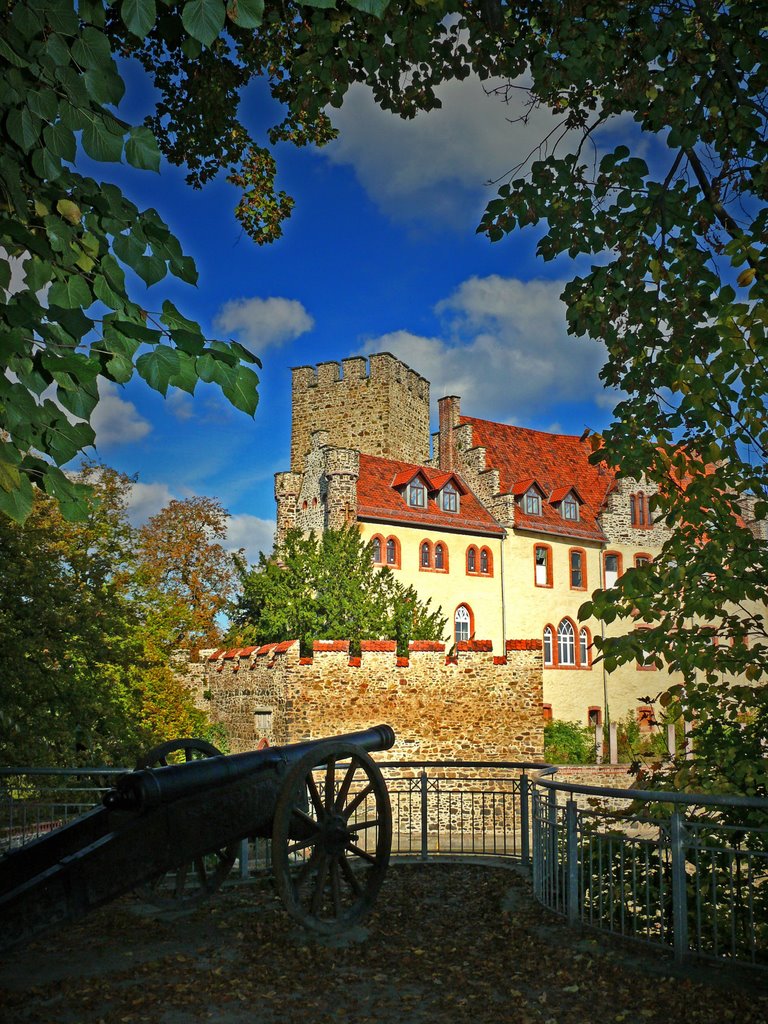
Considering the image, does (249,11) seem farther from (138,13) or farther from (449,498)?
(449,498)

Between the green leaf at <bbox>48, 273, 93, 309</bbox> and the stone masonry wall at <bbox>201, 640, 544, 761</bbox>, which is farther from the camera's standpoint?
the stone masonry wall at <bbox>201, 640, 544, 761</bbox>

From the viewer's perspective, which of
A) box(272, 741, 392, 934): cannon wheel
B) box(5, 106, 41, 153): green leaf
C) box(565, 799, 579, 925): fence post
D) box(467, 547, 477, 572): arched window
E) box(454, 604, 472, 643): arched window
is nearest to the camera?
box(5, 106, 41, 153): green leaf

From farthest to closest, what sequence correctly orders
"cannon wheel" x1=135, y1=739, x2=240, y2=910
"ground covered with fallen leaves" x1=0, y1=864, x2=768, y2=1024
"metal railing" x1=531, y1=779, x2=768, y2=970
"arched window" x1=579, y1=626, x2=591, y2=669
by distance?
"arched window" x1=579, y1=626, x2=591, y2=669 < "cannon wheel" x1=135, y1=739, x2=240, y2=910 < "metal railing" x1=531, y1=779, x2=768, y2=970 < "ground covered with fallen leaves" x1=0, y1=864, x2=768, y2=1024

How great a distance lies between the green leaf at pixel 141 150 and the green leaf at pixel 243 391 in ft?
2.65

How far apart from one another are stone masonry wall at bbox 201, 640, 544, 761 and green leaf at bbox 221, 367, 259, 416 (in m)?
19.0

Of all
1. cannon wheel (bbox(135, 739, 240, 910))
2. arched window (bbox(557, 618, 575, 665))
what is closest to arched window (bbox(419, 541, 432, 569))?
arched window (bbox(557, 618, 575, 665))

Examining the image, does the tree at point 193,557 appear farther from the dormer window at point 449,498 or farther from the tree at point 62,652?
the tree at point 62,652

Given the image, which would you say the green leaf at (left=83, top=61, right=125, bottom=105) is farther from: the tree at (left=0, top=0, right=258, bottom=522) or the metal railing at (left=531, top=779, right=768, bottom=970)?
the metal railing at (left=531, top=779, right=768, bottom=970)

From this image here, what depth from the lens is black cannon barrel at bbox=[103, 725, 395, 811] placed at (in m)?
6.23

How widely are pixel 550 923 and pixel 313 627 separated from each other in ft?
63.3

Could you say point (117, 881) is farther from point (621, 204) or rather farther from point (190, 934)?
point (621, 204)

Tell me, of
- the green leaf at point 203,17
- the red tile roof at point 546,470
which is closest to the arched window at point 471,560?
the red tile roof at point 546,470

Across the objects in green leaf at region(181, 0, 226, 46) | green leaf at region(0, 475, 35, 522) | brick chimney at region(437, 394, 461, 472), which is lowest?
green leaf at region(0, 475, 35, 522)

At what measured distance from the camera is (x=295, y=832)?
25.2 feet
